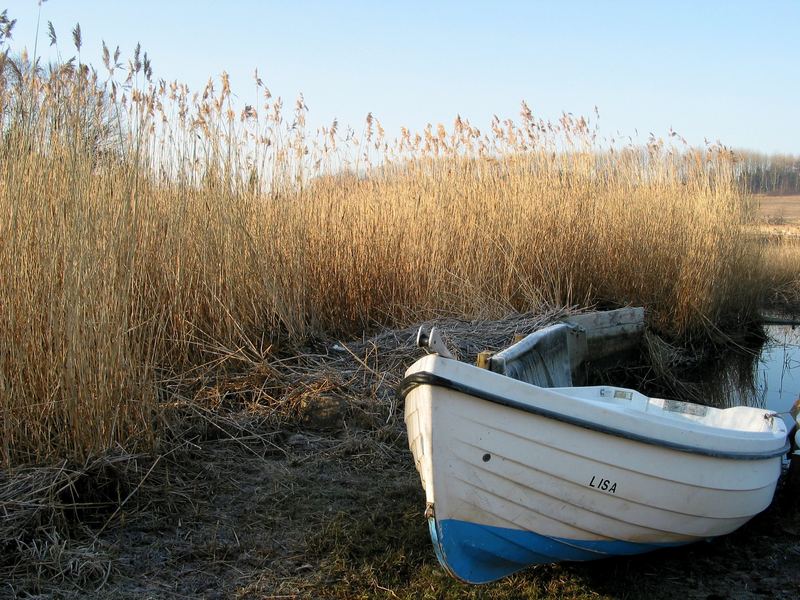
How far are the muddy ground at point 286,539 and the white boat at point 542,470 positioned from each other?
262mm

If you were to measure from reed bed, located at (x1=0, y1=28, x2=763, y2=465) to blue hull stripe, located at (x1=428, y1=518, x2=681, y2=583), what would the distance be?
1719mm

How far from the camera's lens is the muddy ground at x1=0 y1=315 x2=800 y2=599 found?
10.8ft

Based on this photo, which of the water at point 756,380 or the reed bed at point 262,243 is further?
the water at point 756,380

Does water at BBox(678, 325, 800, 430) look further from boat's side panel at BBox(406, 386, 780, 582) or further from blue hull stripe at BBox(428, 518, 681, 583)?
blue hull stripe at BBox(428, 518, 681, 583)

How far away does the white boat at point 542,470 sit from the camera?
3.07 meters

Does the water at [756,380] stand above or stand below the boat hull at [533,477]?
below

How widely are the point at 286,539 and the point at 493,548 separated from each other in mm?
1028

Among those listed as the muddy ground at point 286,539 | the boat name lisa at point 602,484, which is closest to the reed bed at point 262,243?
the muddy ground at point 286,539

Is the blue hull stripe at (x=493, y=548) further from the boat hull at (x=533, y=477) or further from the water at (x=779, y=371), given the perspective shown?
the water at (x=779, y=371)

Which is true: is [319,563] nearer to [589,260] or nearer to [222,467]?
[222,467]

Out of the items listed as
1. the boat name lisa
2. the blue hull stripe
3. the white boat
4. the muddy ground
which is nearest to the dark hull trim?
the white boat

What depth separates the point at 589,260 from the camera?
861cm

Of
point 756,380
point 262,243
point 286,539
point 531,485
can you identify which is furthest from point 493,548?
point 756,380

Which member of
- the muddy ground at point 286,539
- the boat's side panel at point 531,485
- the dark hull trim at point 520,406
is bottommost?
the muddy ground at point 286,539
